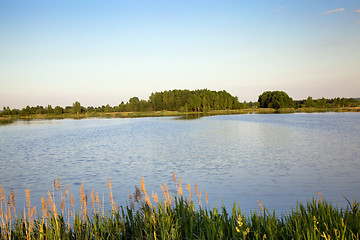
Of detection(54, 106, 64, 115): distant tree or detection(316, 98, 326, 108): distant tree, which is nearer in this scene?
detection(316, 98, 326, 108): distant tree

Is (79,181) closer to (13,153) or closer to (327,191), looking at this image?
(327,191)

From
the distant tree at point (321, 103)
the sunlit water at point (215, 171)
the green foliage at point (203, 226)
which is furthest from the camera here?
the distant tree at point (321, 103)

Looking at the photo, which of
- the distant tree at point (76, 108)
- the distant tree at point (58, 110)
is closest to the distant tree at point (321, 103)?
the distant tree at point (76, 108)

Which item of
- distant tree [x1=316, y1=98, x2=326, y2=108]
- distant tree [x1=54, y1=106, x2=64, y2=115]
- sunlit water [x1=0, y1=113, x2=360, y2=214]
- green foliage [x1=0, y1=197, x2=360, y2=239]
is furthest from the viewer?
distant tree [x1=54, y1=106, x2=64, y2=115]

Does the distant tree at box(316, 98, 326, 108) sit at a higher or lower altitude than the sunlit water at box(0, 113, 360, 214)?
higher

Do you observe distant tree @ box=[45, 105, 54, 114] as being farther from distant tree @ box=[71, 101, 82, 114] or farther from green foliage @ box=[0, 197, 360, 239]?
green foliage @ box=[0, 197, 360, 239]

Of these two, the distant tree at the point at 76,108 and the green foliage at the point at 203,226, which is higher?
the distant tree at the point at 76,108

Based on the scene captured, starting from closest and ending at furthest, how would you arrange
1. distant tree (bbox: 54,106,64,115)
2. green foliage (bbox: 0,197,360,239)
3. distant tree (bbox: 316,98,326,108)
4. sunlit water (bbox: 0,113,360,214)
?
green foliage (bbox: 0,197,360,239) < sunlit water (bbox: 0,113,360,214) < distant tree (bbox: 316,98,326,108) < distant tree (bbox: 54,106,64,115)

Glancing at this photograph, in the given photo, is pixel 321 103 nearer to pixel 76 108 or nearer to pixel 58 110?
pixel 76 108

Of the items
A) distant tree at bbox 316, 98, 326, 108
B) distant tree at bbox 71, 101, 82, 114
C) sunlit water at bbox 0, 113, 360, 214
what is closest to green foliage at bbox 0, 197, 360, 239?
sunlit water at bbox 0, 113, 360, 214

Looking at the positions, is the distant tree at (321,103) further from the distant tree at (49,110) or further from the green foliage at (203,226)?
the green foliage at (203,226)

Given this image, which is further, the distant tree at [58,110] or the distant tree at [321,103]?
the distant tree at [58,110]

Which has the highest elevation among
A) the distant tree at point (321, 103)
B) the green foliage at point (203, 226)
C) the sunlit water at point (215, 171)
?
the distant tree at point (321, 103)

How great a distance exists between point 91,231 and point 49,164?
1603cm
